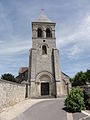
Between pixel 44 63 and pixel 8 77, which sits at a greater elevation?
pixel 44 63

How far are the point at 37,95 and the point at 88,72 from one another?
19.8m

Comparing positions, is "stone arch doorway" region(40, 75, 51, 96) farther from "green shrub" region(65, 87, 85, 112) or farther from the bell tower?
"green shrub" region(65, 87, 85, 112)

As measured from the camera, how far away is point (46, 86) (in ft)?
76.5

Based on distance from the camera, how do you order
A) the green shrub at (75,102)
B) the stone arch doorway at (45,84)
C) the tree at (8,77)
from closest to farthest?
the green shrub at (75,102), the stone arch doorway at (45,84), the tree at (8,77)

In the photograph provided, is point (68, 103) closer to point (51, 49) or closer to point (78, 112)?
point (78, 112)

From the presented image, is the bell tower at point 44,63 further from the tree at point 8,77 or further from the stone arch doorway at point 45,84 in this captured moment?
the tree at point 8,77

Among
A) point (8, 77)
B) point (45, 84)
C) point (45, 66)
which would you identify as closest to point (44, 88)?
point (45, 84)

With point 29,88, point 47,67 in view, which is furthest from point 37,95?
point 47,67

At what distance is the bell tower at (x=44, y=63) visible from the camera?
71.5ft

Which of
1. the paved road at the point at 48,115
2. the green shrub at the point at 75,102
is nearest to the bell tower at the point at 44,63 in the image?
the green shrub at the point at 75,102

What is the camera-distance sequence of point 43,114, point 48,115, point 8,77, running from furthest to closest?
point 8,77
point 43,114
point 48,115

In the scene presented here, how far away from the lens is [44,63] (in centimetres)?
2341

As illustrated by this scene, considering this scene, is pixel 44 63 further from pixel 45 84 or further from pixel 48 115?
pixel 48 115

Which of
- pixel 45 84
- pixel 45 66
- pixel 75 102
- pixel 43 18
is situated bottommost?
pixel 75 102
